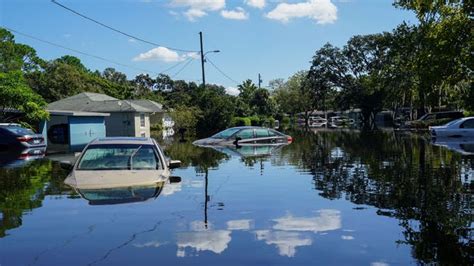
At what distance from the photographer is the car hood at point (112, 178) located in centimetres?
1077

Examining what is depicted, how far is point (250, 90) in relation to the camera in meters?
92.1

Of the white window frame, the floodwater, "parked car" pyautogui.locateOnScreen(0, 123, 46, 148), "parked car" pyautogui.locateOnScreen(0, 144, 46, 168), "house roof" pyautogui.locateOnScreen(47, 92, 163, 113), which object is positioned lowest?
the floodwater

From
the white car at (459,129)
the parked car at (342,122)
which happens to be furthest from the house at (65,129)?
the parked car at (342,122)

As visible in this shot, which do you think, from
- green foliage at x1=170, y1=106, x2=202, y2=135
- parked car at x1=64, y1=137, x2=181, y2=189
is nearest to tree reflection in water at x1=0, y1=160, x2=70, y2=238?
parked car at x1=64, y1=137, x2=181, y2=189

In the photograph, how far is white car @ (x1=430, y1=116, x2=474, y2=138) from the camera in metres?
31.1

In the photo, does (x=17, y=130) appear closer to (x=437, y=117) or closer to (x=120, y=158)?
(x=120, y=158)

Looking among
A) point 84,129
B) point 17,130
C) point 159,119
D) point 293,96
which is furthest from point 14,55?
point 293,96

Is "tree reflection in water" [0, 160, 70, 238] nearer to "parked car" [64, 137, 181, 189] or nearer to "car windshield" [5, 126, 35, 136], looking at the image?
"parked car" [64, 137, 181, 189]

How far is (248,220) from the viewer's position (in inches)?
348

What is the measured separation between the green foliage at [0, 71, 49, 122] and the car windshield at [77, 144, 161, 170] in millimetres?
20761

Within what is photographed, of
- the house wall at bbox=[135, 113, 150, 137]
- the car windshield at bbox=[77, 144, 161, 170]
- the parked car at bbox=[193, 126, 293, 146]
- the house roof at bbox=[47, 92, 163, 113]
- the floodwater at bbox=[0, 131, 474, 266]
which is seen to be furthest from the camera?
the house wall at bbox=[135, 113, 150, 137]

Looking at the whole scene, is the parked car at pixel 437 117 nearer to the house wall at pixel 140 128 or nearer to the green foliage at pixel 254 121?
the green foliage at pixel 254 121

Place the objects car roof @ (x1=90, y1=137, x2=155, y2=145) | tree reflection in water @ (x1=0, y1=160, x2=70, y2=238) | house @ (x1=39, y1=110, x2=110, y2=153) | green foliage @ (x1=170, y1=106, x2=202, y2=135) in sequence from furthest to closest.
→ green foliage @ (x1=170, y1=106, x2=202, y2=135) < house @ (x1=39, y1=110, x2=110, y2=153) < car roof @ (x1=90, y1=137, x2=155, y2=145) < tree reflection in water @ (x1=0, y1=160, x2=70, y2=238)

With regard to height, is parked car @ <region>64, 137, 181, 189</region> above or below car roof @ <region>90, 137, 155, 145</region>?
below
